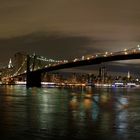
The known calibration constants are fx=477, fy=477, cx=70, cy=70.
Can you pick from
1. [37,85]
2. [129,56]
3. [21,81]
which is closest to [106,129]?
[129,56]

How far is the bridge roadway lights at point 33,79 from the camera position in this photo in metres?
104

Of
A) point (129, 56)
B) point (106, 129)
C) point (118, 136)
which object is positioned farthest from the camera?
point (129, 56)

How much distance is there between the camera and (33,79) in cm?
10531

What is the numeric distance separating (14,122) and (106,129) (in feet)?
14.9

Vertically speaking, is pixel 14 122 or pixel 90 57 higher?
pixel 90 57

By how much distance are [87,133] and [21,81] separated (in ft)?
441

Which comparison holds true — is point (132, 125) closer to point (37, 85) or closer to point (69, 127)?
point (69, 127)

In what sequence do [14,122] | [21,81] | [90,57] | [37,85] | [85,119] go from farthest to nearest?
[21,81] → [37,85] → [90,57] → [85,119] → [14,122]

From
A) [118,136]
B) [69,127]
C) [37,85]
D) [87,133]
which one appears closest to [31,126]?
[69,127]

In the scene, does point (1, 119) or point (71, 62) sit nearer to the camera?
point (1, 119)

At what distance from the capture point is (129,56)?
252 feet

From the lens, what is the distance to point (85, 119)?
80.5 ft

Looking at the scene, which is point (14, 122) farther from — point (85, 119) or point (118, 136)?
point (118, 136)

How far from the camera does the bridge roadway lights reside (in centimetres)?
10388
